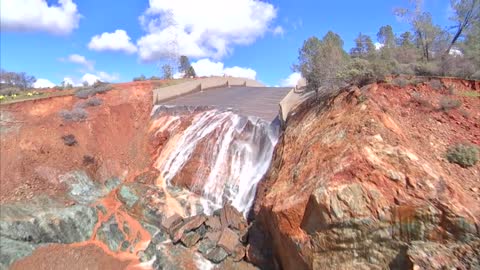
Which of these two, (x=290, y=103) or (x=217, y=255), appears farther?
(x=290, y=103)

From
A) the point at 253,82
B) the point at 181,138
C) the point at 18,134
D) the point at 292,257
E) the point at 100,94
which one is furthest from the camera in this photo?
the point at 253,82

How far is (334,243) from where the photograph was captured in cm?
955

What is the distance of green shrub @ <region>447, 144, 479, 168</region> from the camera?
10.6m

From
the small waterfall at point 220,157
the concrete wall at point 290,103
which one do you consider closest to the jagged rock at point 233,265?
the small waterfall at point 220,157

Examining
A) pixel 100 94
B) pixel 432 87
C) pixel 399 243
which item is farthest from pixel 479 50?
pixel 100 94

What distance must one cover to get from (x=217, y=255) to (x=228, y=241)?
66 centimetres

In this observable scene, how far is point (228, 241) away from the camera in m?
13.2

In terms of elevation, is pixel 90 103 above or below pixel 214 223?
above

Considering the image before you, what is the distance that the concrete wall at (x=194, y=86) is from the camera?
25312 millimetres

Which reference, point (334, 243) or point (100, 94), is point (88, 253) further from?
point (100, 94)

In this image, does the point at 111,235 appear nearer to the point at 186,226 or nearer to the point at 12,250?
the point at 186,226

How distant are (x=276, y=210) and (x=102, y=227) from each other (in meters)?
7.86

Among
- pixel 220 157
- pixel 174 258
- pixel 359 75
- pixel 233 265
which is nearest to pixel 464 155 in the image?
pixel 359 75

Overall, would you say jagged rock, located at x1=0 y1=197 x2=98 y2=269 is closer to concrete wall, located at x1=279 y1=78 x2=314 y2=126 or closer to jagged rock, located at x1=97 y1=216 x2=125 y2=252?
jagged rock, located at x1=97 y1=216 x2=125 y2=252
